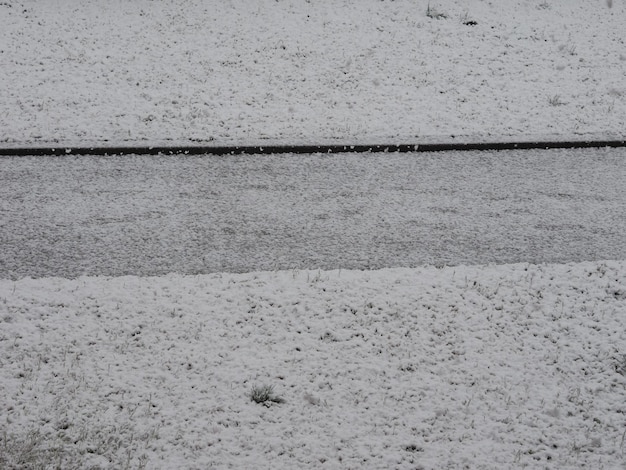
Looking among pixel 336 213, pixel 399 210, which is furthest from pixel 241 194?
pixel 399 210

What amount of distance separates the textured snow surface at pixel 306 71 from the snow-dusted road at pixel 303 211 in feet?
2.47

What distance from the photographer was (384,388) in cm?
355

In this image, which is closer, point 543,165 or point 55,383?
point 55,383

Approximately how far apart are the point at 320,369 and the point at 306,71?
636cm

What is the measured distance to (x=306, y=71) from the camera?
8.95m

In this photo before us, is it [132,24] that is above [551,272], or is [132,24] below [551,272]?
above

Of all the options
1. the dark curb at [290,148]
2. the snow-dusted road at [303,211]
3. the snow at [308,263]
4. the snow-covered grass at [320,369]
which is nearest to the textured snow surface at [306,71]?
the snow at [308,263]

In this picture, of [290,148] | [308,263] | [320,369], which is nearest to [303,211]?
[308,263]

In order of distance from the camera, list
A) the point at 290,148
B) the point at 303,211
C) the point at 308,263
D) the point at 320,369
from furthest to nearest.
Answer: the point at 290,148
the point at 303,211
the point at 308,263
the point at 320,369

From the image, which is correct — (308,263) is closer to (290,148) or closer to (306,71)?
(290,148)

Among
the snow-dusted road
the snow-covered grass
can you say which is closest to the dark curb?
the snow-dusted road

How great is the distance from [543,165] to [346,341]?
13.6 ft

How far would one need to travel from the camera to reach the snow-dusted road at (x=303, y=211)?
4863 mm

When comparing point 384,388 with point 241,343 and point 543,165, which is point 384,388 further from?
point 543,165
